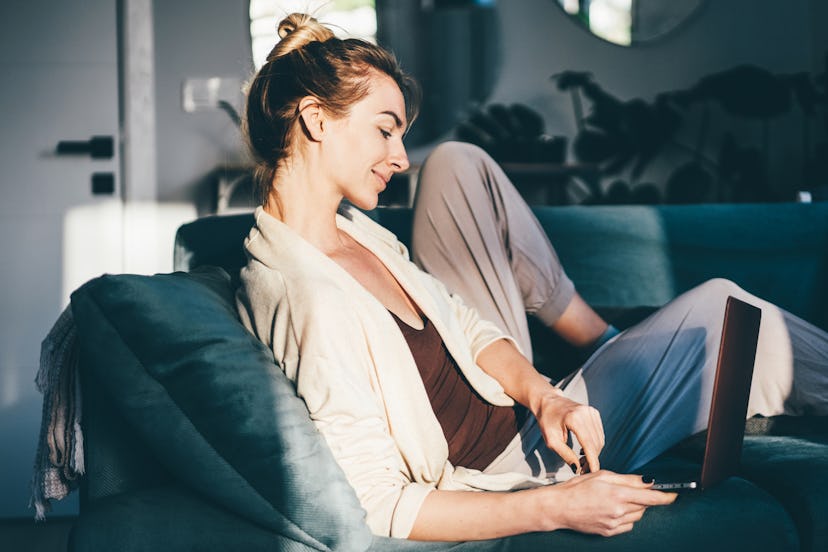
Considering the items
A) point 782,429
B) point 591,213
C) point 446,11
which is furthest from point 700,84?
point 782,429

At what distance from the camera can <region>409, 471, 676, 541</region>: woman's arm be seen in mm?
1096

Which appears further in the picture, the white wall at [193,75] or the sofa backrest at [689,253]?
the white wall at [193,75]

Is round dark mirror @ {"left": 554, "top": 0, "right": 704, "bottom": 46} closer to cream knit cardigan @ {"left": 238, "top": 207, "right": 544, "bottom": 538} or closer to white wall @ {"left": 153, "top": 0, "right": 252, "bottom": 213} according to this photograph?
white wall @ {"left": 153, "top": 0, "right": 252, "bottom": 213}

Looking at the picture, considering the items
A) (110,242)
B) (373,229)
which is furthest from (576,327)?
(110,242)

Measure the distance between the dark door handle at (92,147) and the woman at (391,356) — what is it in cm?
178

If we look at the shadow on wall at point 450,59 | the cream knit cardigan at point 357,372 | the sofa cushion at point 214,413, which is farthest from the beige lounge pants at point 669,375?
the shadow on wall at point 450,59

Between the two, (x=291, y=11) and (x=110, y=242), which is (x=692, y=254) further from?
(x=291, y=11)

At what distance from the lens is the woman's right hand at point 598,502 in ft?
3.58

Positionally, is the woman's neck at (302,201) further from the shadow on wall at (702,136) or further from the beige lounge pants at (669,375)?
the shadow on wall at (702,136)

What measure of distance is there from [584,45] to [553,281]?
2.42 meters

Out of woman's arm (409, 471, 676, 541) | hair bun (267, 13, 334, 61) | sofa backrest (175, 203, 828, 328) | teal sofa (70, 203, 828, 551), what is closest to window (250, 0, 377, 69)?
sofa backrest (175, 203, 828, 328)

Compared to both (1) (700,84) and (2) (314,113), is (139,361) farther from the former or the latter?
(1) (700,84)

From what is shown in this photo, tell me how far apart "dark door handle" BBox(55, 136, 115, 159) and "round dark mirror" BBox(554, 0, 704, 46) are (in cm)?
218

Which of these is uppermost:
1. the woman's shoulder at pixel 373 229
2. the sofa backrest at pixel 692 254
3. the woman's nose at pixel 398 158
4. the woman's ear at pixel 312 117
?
the woman's ear at pixel 312 117
